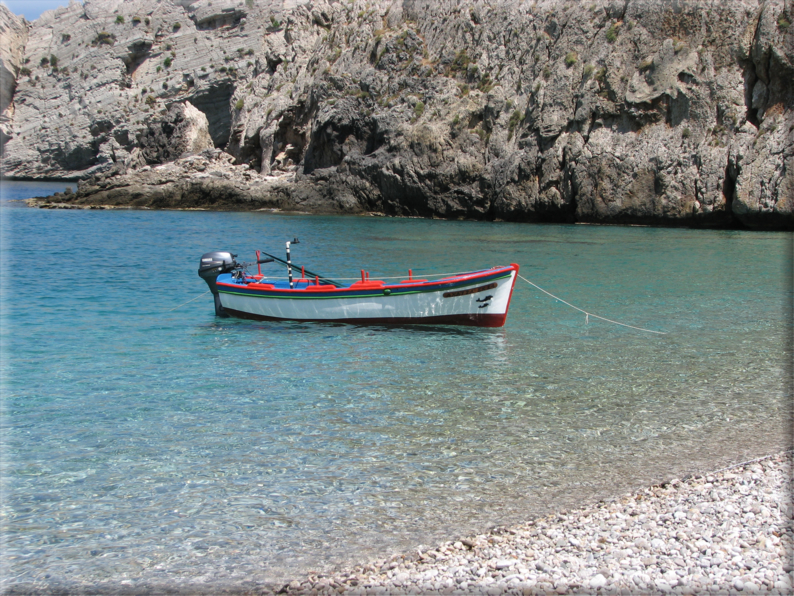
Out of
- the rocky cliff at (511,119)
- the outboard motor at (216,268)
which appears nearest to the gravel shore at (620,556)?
the outboard motor at (216,268)

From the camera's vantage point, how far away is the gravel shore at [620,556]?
4.73 m

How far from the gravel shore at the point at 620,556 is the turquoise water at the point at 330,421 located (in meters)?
0.39

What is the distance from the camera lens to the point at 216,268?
1688 cm

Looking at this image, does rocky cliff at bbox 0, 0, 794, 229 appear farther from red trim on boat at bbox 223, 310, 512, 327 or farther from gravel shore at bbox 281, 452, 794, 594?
gravel shore at bbox 281, 452, 794, 594

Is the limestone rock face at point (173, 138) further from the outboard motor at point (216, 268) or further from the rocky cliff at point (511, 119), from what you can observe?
the outboard motor at point (216, 268)

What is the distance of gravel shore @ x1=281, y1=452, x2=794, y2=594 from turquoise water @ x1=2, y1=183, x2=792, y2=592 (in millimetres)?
390

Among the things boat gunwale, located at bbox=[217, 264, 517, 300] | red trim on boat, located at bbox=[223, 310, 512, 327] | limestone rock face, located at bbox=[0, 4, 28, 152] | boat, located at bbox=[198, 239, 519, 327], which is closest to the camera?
boat gunwale, located at bbox=[217, 264, 517, 300]

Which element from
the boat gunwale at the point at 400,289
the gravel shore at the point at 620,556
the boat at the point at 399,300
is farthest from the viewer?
the boat at the point at 399,300

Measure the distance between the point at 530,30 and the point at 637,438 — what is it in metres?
49.6

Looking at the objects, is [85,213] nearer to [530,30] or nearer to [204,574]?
[530,30]

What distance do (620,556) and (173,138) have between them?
78.9 m

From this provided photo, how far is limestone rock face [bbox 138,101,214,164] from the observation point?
74.8m

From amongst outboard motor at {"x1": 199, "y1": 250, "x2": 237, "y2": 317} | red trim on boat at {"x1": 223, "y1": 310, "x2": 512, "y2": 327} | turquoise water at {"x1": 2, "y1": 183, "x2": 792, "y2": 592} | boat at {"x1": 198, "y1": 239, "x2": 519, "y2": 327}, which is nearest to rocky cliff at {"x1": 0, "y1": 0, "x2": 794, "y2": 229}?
turquoise water at {"x1": 2, "y1": 183, "x2": 792, "y2": 592}

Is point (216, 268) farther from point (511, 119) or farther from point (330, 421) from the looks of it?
point (511, 119)
